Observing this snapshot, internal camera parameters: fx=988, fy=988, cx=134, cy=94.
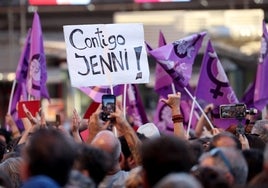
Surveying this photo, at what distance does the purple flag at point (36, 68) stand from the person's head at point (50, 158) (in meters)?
6.47

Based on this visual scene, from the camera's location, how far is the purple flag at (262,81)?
1202cm

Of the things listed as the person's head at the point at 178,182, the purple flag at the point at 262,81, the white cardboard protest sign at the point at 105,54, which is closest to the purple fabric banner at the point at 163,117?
the purple flag at the point at 262,81

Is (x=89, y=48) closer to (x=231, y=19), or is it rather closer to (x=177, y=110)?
(x=177, y=110)

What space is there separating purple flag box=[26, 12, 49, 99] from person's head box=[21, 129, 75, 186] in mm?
6472

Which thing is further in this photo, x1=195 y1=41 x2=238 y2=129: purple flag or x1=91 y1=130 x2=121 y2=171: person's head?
x1=195 y1=41 x2=238 y2=129: purple flag

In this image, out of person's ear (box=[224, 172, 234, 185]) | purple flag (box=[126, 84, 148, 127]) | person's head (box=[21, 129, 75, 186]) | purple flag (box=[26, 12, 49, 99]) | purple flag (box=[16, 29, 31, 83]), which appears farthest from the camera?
purple flag (box=[16, 29, 31, 83])

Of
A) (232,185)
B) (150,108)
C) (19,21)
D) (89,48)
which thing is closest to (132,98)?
(89,48)

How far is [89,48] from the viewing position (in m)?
10.0

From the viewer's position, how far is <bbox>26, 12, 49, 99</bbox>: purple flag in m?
12.1

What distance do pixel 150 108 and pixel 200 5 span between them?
6108mm

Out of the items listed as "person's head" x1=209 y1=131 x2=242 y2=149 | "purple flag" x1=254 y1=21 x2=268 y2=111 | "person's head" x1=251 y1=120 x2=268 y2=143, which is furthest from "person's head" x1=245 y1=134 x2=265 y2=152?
"purple flag" x1=254 y1=21 x2=268 y2=111

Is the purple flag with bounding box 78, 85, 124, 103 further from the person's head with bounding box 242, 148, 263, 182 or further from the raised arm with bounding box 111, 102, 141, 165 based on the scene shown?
the person's head with bounding box 242, 148, 263, 182

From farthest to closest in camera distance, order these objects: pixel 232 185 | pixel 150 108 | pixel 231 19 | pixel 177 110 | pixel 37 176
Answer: pixel 231 19 < pixel 150 108 < pixel 177 110 < pixel 232 185 < pixel 37 176

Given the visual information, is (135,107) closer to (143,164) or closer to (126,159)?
(126,159)
